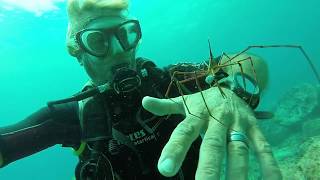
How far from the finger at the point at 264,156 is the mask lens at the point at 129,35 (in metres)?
2.55

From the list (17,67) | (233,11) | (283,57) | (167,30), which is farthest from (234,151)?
(283,57)

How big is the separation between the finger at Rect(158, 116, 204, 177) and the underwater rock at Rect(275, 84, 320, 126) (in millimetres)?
14448

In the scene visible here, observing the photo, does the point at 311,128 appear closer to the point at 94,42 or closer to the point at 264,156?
the point at 94,42

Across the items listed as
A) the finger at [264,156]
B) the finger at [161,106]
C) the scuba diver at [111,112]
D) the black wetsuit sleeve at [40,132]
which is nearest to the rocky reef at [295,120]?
the scuba diver at [111,112]

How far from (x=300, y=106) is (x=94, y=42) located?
13397 millimetres

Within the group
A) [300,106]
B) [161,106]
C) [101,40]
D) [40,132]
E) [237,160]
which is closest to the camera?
[237,160]

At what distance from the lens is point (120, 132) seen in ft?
11.4

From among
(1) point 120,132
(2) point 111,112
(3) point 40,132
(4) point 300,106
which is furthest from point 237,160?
(4) point 300,106

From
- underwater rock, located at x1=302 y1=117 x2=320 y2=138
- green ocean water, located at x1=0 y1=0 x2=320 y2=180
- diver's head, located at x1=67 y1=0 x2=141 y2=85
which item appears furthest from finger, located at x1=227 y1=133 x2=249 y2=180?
underwater rock, located at x1=302 y1=117 x2=320 y2=138

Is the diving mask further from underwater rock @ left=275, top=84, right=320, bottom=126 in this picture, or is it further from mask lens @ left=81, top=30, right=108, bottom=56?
underwater rock @ left=275, top=84, right=320, bottom=126

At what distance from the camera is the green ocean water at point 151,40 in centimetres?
3266

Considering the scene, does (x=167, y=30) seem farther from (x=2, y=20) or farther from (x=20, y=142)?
(x=20, y=142)

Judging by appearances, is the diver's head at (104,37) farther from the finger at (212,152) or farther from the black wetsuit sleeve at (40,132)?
the finger at (212,152)

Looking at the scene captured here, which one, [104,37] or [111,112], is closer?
[111,112]
